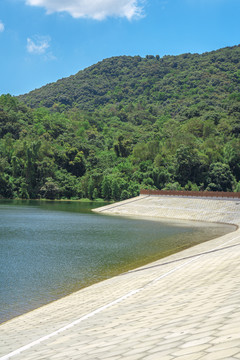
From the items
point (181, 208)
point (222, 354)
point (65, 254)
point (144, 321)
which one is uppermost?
point (222, 354)

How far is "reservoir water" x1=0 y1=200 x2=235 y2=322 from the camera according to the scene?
13609 mm

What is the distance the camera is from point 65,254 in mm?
21375

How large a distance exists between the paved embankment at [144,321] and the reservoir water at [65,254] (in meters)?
1.46

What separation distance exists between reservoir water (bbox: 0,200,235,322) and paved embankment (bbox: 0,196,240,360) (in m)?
1.46

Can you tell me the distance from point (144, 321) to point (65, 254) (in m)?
15.0

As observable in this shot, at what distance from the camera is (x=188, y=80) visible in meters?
181

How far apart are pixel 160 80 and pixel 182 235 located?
177731 millimetres

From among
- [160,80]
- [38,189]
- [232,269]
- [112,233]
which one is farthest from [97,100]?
[232,269]

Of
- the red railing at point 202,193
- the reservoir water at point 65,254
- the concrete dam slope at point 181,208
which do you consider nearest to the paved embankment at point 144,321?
the reservoir water at point 65,254

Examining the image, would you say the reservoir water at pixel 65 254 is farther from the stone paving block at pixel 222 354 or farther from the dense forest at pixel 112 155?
the dense forest at pixel 112 155

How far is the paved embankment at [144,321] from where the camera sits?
4.65 m

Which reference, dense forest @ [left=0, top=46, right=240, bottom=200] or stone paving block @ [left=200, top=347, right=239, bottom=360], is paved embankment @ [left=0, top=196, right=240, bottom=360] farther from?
dense forest @ [left=0, top=46, right=240, bottom=200]

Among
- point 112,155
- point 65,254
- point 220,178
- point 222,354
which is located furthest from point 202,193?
point 222,354

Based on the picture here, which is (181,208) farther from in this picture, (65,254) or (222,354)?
(222,354)
